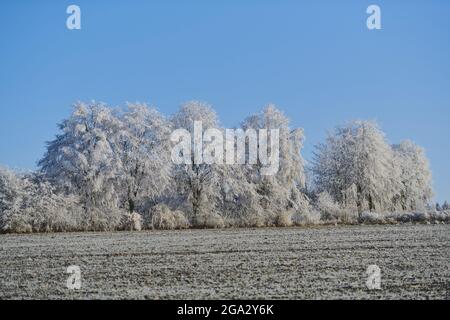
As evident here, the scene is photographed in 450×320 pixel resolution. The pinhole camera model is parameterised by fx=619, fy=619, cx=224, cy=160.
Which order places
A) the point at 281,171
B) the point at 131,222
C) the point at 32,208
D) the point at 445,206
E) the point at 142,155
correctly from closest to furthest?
the point at 32,208 → the point at 131,222 → the point at 142,155 → the point at 281,171 → the point at 445,206

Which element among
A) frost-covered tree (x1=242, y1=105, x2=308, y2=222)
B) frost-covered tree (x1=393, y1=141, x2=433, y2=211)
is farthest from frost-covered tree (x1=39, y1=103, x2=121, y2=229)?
frost-covered tree (x1=393, y1=141, x2=433, y2=211)

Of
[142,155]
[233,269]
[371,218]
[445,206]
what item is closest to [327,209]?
[371,218]

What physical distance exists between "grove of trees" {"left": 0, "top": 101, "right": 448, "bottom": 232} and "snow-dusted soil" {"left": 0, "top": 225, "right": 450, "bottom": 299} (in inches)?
495

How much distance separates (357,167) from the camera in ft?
162

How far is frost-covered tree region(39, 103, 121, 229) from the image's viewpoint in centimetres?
3822

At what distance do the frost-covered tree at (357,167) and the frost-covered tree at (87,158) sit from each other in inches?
706

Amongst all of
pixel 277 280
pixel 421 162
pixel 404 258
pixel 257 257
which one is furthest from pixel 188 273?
pixel 421 162

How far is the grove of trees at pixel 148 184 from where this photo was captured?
3547cm

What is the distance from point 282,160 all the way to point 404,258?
26267mm

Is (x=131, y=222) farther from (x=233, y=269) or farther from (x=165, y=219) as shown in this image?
(x=233, y=269)

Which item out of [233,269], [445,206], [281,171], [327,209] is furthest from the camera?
[445,206]

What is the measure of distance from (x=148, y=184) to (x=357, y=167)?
1829 centimetres

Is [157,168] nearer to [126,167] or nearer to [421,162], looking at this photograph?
[126,167]

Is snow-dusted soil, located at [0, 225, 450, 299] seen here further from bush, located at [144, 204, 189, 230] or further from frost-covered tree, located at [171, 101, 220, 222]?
frost-covered tree, located at [171, 101, 220, 222]
